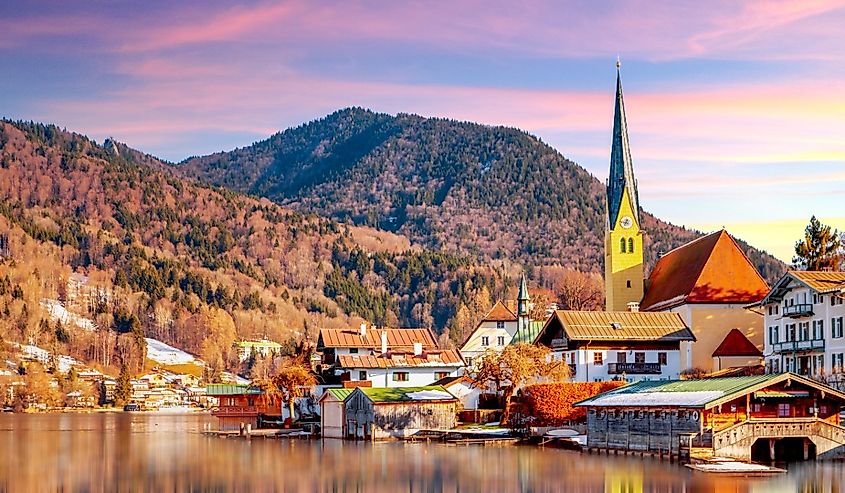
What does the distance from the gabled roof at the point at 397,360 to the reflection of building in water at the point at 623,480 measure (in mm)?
49863

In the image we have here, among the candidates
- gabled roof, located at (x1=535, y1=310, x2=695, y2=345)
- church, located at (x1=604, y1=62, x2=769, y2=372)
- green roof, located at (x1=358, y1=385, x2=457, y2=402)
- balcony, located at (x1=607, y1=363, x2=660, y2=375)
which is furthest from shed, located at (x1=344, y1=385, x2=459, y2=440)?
church, located at (x1=604, y1=62, x2=769, y2=372)

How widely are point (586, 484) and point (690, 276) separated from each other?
2164 inches

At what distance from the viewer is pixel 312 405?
365 feet

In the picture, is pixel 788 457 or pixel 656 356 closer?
pixel 788 457

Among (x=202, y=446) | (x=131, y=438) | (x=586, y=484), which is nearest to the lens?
(x=586, y=484)

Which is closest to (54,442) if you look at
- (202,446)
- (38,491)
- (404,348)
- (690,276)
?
(202,446)

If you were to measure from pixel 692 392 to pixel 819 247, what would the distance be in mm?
41892

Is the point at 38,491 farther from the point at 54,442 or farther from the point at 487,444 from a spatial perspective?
the point at 54,442

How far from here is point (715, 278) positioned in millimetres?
108125

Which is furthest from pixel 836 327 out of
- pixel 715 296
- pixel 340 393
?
pixel 340 393

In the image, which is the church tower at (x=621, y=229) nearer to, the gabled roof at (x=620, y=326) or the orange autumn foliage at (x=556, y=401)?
the gabled roof at (x=620, y=326)

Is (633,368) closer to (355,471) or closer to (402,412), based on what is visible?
(402,412)

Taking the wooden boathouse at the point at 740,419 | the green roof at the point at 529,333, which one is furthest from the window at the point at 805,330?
the green roof at the point at 529,333

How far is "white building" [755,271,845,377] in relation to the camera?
8375cm
